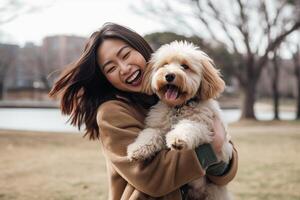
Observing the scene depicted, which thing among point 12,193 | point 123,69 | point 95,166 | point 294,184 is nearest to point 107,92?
point 123,69

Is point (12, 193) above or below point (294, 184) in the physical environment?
above

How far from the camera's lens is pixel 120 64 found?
243cm

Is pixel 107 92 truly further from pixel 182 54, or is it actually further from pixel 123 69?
pixel 182 54

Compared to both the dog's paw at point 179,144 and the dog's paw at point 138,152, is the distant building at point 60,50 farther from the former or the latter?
the dog's paw at point 179,144

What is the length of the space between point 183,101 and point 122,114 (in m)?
0.39

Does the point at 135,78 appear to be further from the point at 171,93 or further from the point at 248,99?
the point at 248,99

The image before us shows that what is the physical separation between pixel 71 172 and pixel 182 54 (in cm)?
572

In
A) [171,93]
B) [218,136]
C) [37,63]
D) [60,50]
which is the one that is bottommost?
[60,50]

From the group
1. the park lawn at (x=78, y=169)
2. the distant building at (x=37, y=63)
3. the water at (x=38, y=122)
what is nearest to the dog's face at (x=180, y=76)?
the park lawn at (x=78, y=169)

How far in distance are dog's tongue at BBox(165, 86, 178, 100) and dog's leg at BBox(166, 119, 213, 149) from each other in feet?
0.49

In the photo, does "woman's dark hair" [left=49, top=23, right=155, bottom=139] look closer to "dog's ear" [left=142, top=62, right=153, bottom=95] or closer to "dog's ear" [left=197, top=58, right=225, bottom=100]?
"dog's ear" [left=142, top=62, right=153, bottom=95]

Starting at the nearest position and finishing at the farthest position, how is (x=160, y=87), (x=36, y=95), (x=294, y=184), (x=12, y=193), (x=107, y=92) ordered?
(x=160, y=87)
(x=107, y=92)
(x=12, y=193)
(x=294, y=184)
(x=36, y=95)

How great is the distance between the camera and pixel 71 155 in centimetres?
977

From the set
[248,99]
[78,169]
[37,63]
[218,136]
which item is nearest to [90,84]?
[218,136]
